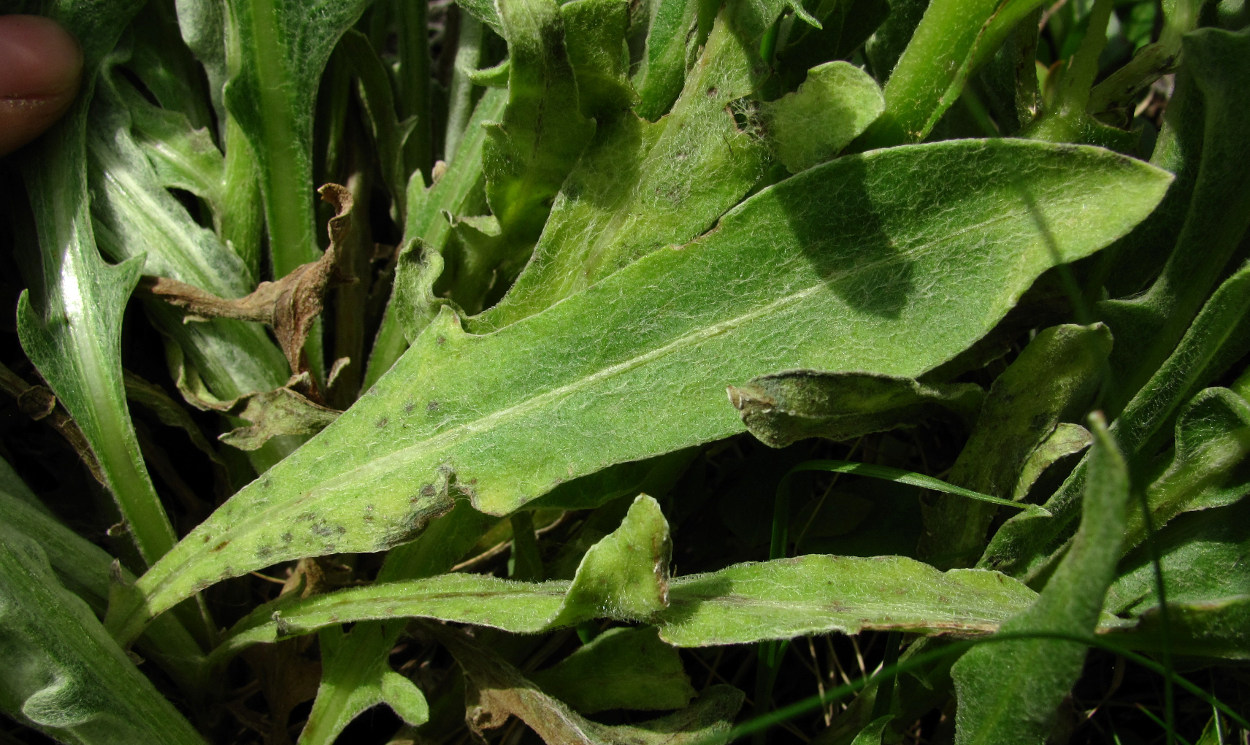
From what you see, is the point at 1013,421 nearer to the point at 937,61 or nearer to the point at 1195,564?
the point at 1195,564

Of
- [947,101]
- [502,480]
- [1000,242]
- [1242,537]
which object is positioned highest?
[947,101]

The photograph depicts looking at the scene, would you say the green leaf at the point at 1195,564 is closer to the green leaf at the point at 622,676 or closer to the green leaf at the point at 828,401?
the green leaf at the point at 828,401

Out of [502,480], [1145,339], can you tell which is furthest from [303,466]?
[1145,339]

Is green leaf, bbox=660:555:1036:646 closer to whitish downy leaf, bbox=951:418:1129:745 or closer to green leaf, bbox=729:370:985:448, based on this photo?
whitish downy leaf, bbox=951:418:1129:745

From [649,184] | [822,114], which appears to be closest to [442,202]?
[649,184]

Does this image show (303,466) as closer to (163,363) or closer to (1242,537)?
(163,363)

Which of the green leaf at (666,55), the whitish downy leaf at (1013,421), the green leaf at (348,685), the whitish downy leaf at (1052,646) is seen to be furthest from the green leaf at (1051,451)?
the green leaf at (348,685)
